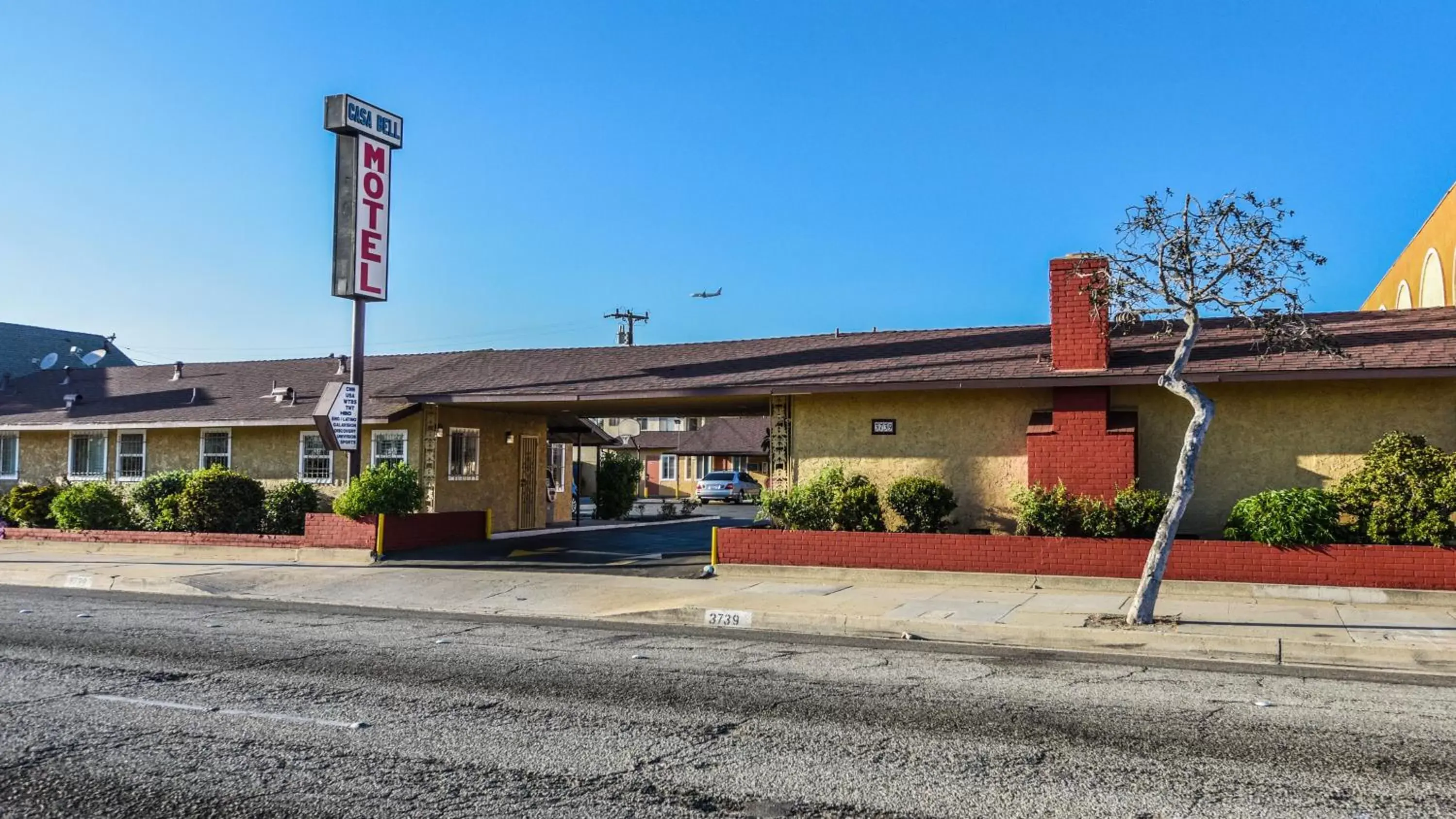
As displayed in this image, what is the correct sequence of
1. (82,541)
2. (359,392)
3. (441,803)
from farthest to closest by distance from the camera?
1. (82,541)
2. (359,392)
3. (441,803)

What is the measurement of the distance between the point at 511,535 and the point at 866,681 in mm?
16172

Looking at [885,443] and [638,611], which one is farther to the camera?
[885,443]

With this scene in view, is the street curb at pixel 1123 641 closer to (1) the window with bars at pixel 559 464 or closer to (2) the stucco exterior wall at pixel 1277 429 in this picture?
(2) the stucco exterior wall at pixel 1277 429

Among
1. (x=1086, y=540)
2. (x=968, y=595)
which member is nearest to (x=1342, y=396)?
(x=1086, y=540)

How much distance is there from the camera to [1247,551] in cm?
1386

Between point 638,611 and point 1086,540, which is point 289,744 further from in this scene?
point 1086,540

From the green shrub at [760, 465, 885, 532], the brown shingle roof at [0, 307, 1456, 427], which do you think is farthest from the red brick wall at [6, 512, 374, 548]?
the green shrub at [760, 465, 885, 532]

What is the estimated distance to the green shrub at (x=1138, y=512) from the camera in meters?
14.8

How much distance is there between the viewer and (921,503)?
16.4 metres

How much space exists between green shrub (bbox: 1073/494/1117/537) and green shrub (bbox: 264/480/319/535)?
14776mm

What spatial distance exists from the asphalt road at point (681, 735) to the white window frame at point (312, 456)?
12.3 metres

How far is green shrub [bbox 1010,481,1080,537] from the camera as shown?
1506cm

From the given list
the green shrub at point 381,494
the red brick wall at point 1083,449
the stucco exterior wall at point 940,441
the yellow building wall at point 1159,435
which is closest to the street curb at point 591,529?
the green shrub at point 381,494

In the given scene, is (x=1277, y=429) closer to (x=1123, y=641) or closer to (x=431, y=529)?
(x=1123, y=641)
